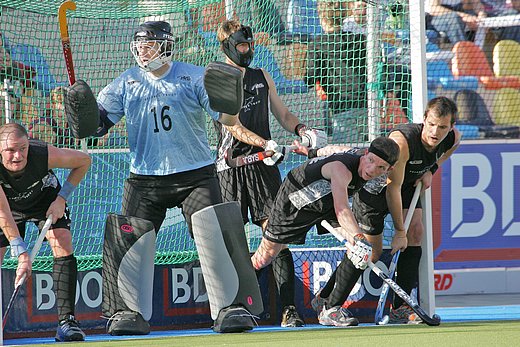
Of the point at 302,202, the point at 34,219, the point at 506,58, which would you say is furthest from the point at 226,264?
the point at 506,58

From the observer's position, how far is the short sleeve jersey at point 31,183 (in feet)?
17.5

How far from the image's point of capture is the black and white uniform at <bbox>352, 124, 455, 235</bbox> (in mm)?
5988

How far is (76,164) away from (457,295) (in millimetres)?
3531

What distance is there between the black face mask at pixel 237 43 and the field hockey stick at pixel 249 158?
1.72ft

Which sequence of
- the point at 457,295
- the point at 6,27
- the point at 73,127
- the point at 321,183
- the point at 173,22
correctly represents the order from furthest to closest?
the point at 457,295, the point at 173,22, the point at 6,27, the point at 321,183, the point at 73,127

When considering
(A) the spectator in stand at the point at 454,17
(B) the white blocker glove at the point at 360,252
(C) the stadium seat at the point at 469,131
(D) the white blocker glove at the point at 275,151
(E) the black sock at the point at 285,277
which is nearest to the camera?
(B) the white blocker glove at the point at 360,252

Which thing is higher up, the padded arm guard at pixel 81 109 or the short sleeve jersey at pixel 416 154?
the padded arm guard at pixel 81 109

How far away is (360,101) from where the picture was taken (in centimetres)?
673

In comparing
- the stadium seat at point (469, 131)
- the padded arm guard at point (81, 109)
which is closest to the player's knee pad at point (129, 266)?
the padded arm guard at point (81, 109)

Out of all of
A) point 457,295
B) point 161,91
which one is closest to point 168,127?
point 161,91

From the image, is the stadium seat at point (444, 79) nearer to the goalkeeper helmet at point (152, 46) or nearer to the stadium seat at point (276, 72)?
the stadium seat at point (276, 72)

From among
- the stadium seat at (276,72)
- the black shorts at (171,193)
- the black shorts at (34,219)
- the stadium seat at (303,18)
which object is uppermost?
the stadium seat at (303,18)

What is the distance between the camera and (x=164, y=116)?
18.1 ft

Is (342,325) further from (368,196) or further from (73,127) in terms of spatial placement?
(73,127)
